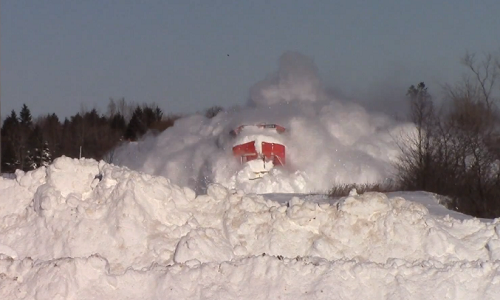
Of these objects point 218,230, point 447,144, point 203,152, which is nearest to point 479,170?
point 447,144

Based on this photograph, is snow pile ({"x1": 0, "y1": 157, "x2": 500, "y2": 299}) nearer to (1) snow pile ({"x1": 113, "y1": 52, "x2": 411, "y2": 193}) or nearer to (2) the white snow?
(2) the white snow

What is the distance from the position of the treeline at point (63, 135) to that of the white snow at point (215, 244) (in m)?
23.4

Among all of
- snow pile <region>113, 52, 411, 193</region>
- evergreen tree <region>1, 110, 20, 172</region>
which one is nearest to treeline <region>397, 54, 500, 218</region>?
snow pile <region>113, 52, 411, 193</region>

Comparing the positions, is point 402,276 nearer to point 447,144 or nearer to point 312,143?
point 447,144

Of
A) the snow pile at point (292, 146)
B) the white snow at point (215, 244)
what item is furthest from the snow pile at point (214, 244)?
the snow pile at point (292, 146)

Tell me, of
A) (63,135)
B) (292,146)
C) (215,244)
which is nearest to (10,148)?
(63,135)

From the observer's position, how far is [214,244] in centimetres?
834

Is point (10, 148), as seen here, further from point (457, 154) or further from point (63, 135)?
point (457, 154)

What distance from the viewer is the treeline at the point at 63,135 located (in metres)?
37.7

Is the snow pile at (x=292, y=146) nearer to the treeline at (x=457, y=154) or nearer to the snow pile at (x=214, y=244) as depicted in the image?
the treeline at (x=457, y=154)

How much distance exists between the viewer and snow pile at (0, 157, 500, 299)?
7.72m

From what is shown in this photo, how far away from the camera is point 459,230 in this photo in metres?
8.70

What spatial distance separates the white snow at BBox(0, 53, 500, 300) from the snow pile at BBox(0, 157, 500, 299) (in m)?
0.01

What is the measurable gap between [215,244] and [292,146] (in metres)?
20.9
